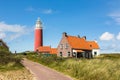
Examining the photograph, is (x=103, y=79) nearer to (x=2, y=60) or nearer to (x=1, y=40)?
(x=2, y=60)

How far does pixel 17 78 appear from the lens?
22891mm

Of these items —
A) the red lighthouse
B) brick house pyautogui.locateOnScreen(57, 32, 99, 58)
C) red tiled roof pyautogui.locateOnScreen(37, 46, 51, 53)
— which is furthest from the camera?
the red lighthouse

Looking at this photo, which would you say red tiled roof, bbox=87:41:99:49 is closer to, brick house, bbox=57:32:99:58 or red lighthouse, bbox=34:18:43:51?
brick house, bbox=57:32:99:58

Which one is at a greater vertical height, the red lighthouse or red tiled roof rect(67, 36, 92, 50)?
the red lighthouse

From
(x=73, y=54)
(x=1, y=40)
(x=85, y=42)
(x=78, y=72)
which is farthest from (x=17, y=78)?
(x=1, y=40)

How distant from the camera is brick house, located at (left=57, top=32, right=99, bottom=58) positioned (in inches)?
2530

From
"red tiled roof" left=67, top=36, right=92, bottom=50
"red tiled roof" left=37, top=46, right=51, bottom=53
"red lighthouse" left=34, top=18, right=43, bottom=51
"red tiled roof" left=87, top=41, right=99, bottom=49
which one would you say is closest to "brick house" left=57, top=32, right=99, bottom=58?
"red tiled roof" left=67, top=36, right=92, bottom=50

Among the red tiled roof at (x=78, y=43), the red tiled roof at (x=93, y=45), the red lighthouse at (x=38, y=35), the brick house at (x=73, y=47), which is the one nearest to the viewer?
the brick house at (x=73, y=47)

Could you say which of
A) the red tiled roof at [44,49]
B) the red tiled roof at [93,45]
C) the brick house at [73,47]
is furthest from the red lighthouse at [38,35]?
A: the brick house at [73,47]

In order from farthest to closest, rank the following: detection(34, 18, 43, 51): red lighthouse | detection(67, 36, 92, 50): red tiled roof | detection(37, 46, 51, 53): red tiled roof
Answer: detection(34, 18, 43, 51): red lighthouse → detection(37, 46, 51, 53): red tiled roof → detection(67, 36, 92, 50): red tiled roof

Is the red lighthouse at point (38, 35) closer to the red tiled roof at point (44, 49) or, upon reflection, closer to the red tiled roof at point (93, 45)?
the red tiled roof at point (44, 49)

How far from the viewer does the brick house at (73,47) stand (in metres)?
64.2

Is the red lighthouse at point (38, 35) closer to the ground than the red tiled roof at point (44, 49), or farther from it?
farther from it

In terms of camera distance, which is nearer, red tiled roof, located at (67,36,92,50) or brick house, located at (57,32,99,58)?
brick house, located at (57,32,99,58)
